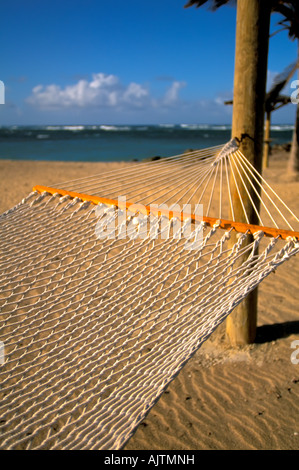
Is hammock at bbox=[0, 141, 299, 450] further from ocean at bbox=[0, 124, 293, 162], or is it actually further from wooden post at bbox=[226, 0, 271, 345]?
ocean at bbox=[0, 124, 293, 162]

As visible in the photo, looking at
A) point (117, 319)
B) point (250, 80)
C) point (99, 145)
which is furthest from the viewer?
point (99, 145)

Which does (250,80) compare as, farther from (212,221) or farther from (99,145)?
(99,145)

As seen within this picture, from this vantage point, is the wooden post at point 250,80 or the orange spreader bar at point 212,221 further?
the wooden post at point 250,80

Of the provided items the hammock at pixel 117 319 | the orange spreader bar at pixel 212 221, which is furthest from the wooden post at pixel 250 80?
the orange spreader bar at pixel 212 221

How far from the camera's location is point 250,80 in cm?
212

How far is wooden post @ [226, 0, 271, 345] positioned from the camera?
208 centimetres

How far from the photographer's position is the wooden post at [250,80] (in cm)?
208

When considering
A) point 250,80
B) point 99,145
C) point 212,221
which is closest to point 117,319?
point 212,221

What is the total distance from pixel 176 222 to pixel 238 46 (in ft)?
3.42

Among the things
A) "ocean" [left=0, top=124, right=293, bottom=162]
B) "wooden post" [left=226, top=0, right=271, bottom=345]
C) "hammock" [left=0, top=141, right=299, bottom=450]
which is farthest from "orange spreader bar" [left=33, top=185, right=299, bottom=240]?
"ocean" [left=0, top=124, right=293, bottom=162]

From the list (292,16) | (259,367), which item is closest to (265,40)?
(259,367)

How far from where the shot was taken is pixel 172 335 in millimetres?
1679

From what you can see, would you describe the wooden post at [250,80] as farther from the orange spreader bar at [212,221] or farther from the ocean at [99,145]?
the ocean at [99,145]
